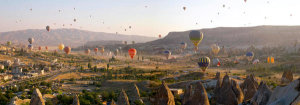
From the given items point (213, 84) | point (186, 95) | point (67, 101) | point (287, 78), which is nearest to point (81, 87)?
point (67, 101)

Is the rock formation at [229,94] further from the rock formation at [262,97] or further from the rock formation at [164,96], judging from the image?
the rock formation at [262,97]

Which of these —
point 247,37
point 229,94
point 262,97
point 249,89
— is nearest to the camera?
point 262,97

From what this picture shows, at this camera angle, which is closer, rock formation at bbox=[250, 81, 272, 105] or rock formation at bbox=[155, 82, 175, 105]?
rock formation at bbox=[250, 81, 272, 105]

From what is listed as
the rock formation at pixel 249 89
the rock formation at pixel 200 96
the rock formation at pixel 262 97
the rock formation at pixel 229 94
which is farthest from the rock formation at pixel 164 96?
the rock formation at pixel 249 89

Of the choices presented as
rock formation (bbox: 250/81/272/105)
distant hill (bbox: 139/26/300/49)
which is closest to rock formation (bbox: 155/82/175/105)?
rock formation (bbox: 250/81/272/105)

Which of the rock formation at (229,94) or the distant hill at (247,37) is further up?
the distant hill at (247,37)

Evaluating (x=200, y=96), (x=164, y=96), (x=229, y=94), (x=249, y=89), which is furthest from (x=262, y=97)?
(x=249, y=89)

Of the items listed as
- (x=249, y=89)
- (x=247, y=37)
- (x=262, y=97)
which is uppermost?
(x=247, y=37)

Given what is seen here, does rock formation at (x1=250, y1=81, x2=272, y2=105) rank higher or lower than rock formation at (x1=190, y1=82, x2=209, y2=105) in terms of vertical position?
higher

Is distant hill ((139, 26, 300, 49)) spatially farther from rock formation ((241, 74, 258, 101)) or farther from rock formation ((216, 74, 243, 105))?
rock formation ((216, 74, 243, 105))

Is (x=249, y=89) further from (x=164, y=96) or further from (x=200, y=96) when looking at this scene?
(x=164, y=96)
